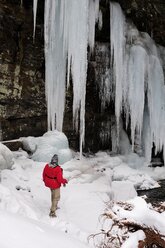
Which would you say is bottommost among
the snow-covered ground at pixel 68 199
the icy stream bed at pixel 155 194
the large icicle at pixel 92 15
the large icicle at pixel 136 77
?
the icy stream bed at pixel 155 194

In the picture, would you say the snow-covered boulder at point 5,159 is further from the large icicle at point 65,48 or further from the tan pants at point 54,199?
the large icicle at point 65,48

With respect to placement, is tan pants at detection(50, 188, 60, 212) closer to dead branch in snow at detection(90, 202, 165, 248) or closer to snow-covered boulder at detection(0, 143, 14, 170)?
snow-covered boulder at detection(0, 143, 14, 170)

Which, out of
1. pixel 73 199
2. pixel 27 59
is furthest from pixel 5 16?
pixel 73 199

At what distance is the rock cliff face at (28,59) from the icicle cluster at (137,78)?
38 centimetres

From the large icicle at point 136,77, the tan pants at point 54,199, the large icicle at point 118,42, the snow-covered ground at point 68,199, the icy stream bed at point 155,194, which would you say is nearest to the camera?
the snow-covered ground at point 68,199

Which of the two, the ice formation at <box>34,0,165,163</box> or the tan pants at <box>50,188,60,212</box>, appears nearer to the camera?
the tan pants at <box>50,188,60,212</box>

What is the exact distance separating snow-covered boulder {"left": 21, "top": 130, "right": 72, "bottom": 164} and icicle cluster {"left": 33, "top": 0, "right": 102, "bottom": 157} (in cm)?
57

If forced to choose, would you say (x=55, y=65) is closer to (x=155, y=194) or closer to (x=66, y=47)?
(x=66, y=47)

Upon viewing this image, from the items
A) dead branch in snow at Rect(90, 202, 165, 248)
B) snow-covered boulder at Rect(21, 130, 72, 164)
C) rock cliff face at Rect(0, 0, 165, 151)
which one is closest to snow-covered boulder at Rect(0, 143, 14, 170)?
snow-covered boulder at Rect(21, 130, 72, 164)

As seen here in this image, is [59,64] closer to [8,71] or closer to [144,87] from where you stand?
[8,71]

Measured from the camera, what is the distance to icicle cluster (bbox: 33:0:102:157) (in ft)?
34.9

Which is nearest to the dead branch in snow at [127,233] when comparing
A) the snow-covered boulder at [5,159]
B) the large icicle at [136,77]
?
the snow-covered boulder at [5,159]

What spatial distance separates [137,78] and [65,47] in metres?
2.62

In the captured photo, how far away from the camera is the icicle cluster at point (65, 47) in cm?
1064
